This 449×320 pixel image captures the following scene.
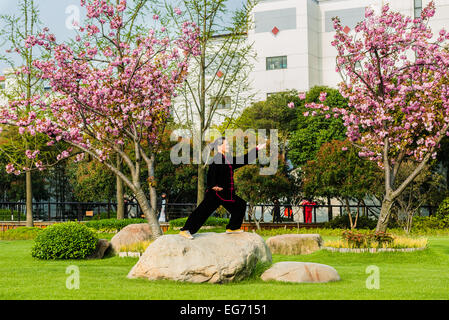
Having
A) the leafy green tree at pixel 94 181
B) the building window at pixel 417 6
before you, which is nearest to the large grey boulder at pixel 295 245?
the leafy green tree at pixel 94 181

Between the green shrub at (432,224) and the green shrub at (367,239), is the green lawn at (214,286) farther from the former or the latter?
the green shrub at (432,224)

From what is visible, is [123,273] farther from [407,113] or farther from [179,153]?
[179,153]

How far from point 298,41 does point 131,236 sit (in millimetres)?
33500

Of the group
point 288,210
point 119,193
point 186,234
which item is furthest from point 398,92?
point 288,210

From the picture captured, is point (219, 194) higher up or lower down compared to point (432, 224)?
higher up

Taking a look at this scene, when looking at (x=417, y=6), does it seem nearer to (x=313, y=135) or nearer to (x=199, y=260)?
(x=313, y=135)

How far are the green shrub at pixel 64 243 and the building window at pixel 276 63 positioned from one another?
113 ft

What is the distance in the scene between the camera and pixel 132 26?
2305 centimetres

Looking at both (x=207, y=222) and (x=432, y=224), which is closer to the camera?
(x=207, y=222)

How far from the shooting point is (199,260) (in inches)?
430

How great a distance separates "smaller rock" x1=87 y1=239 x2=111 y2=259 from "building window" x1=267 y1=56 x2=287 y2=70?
110 feet

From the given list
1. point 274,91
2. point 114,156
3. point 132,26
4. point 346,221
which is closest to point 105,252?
point 132,26

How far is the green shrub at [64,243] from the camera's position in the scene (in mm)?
16422

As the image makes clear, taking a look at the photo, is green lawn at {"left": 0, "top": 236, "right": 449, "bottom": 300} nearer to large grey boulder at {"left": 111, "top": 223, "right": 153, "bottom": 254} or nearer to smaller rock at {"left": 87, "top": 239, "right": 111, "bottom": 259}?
smaller rock at {"left": 87, "top": 239, "right": 111, "bottom": 259}
